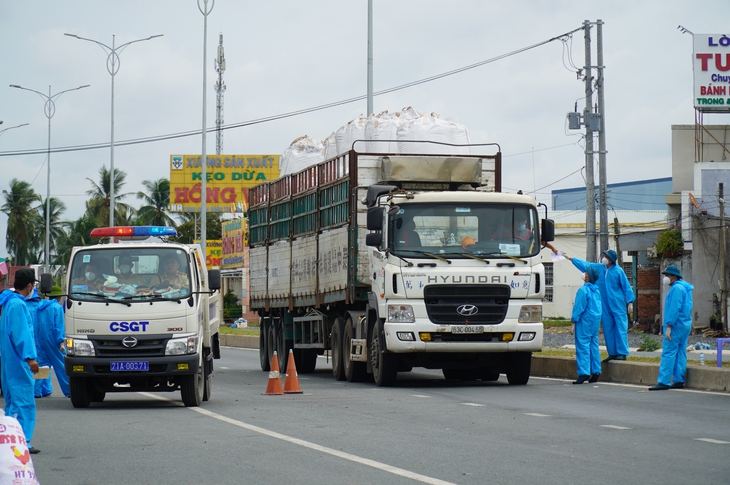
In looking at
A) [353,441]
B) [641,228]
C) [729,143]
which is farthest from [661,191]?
[353,441]

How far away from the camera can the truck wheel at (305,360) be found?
2317 cm

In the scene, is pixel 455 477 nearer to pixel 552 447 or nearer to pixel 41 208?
pixel 552 447

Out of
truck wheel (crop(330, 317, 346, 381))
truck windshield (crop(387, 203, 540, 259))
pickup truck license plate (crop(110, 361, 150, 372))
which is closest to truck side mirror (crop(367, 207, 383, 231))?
truck windshield (crop(387, 203, 540, 259))

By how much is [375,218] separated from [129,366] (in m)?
4.47

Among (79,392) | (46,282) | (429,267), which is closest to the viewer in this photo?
(46,282)

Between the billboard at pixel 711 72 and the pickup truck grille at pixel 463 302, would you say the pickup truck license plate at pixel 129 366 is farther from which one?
the billboard at pixel 711 72

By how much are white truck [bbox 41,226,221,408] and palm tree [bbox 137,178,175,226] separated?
7107cm

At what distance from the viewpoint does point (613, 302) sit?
17.9m

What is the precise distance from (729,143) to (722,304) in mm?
8112

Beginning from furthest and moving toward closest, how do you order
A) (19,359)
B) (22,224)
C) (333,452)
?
(22,224), (19,359), (333,452)

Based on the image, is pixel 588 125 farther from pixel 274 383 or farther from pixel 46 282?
pixel 46 282

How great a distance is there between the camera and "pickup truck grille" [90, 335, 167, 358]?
13508mm

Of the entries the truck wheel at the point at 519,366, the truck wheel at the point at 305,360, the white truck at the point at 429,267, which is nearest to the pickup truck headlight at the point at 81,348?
the white truck at the point at 429,267

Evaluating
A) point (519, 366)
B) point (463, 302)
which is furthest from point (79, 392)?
point (519, 366)
